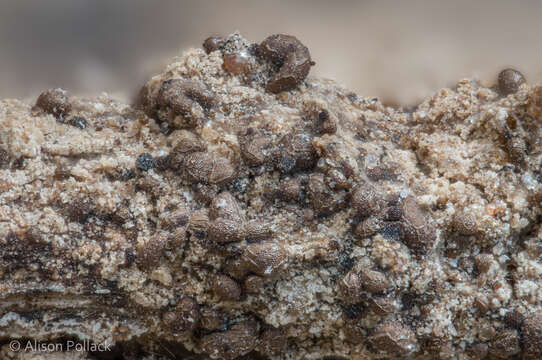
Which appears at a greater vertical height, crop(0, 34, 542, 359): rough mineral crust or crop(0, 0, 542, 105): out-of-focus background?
crop(0, 0, 542, 105): out-of-focus background

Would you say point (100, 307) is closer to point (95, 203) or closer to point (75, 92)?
point (95, 203)

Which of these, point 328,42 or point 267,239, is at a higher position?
point 328,42

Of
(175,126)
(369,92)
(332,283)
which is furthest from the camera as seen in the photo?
(369,92)

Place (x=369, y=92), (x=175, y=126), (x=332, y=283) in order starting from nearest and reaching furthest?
1. (x=332, y=283)
2. (x=175, y=126)
3. (x=369, y=92)

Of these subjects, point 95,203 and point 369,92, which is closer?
point 95,203

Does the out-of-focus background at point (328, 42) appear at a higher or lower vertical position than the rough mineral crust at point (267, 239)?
higher

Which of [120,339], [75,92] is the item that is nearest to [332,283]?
[120,339]

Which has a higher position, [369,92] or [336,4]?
[336,4]

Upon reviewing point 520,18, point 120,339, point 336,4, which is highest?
point 336,4
